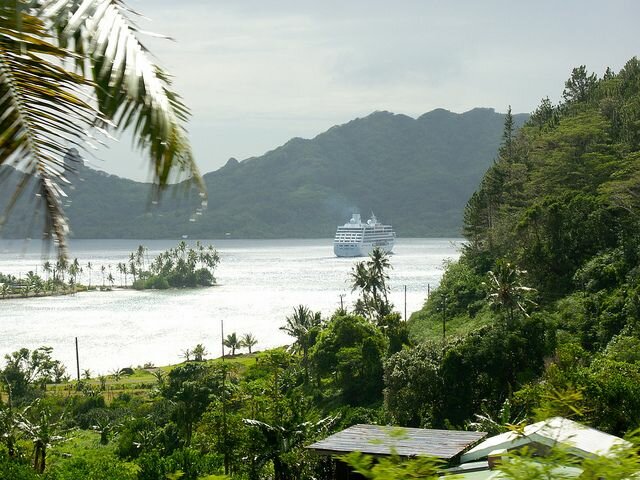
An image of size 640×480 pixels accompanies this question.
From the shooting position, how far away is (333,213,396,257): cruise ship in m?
169

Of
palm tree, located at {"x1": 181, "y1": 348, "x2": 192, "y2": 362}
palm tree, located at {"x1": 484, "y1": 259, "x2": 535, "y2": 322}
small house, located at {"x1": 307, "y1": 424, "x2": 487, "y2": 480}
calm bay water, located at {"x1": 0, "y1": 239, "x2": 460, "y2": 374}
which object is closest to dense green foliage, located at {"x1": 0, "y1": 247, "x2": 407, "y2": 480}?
palm tree, located at {"x1": 181, "y1": 348, "x2": 192, "y2": 362}

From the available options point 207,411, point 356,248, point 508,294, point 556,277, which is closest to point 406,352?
point 508,294

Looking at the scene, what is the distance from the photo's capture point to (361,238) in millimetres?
168750

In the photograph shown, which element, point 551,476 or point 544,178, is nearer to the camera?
point 551,476

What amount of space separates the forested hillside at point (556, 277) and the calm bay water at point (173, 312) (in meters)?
12.0

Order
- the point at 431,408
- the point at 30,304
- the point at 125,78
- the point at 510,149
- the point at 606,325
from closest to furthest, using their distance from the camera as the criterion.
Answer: the point at 125,78, the point at 431,408, the point at 606,325, the point at 510,149, the point at 30,304

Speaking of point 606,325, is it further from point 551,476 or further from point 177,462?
point 551,476

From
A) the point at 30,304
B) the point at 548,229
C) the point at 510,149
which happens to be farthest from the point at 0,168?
the point at 30,304

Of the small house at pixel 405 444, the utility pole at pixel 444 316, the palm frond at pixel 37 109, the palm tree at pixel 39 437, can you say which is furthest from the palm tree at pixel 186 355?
the palm frond at pixel 37 109

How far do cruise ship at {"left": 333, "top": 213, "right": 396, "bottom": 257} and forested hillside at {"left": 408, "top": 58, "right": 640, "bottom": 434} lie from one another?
9085 cm

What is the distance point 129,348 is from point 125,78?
248 feet

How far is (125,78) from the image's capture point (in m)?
4.34

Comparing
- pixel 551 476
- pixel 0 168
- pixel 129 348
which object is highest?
pixel 0 168

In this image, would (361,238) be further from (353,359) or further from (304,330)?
(353,359)
